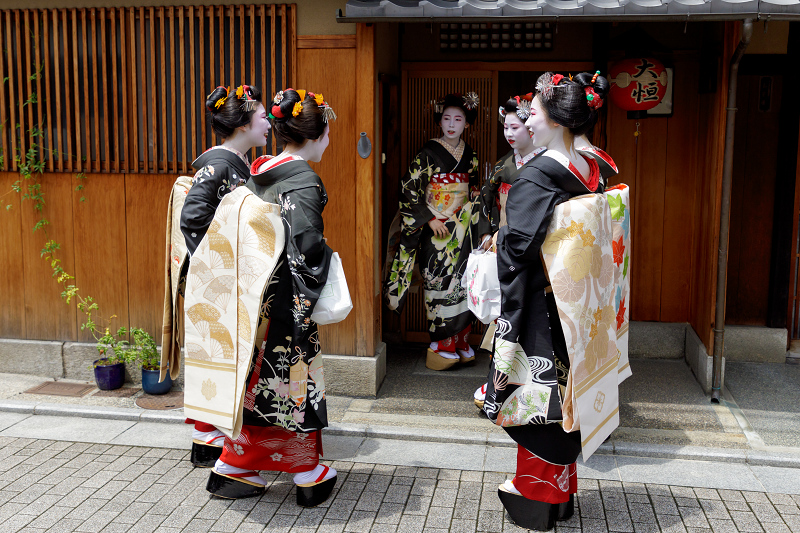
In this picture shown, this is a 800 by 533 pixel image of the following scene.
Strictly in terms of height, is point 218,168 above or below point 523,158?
below

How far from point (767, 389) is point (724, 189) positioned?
1.87 meters

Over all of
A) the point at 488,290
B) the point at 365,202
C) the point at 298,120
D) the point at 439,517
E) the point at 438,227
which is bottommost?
the point at 439,517

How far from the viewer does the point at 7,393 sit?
6430 mm

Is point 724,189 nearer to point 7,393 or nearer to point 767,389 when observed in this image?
point 767,389

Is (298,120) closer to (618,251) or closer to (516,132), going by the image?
(516,132)

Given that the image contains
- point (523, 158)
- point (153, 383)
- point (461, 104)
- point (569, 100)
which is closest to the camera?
point (569, 100)

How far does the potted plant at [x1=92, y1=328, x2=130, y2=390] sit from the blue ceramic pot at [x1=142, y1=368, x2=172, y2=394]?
272 mm

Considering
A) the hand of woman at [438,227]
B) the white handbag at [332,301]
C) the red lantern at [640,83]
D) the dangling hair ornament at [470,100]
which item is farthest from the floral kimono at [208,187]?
the red lantern at [640,83]

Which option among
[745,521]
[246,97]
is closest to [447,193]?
[246,97]

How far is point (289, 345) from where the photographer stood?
176 inches

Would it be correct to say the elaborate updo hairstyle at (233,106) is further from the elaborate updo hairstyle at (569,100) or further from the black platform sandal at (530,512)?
the black platform sandal at (530,512)

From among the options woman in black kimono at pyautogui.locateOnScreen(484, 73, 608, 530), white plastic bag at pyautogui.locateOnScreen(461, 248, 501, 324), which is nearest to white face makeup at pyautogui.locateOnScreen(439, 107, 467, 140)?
woman in black kimono at pyautogui.locateOnScreen(484, 73, 608, 530)

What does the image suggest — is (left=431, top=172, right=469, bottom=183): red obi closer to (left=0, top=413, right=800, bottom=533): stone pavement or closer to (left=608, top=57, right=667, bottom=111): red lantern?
(left=608, top=57, right=667, bottom=111): red lantern

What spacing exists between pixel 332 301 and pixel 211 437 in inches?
59.1
